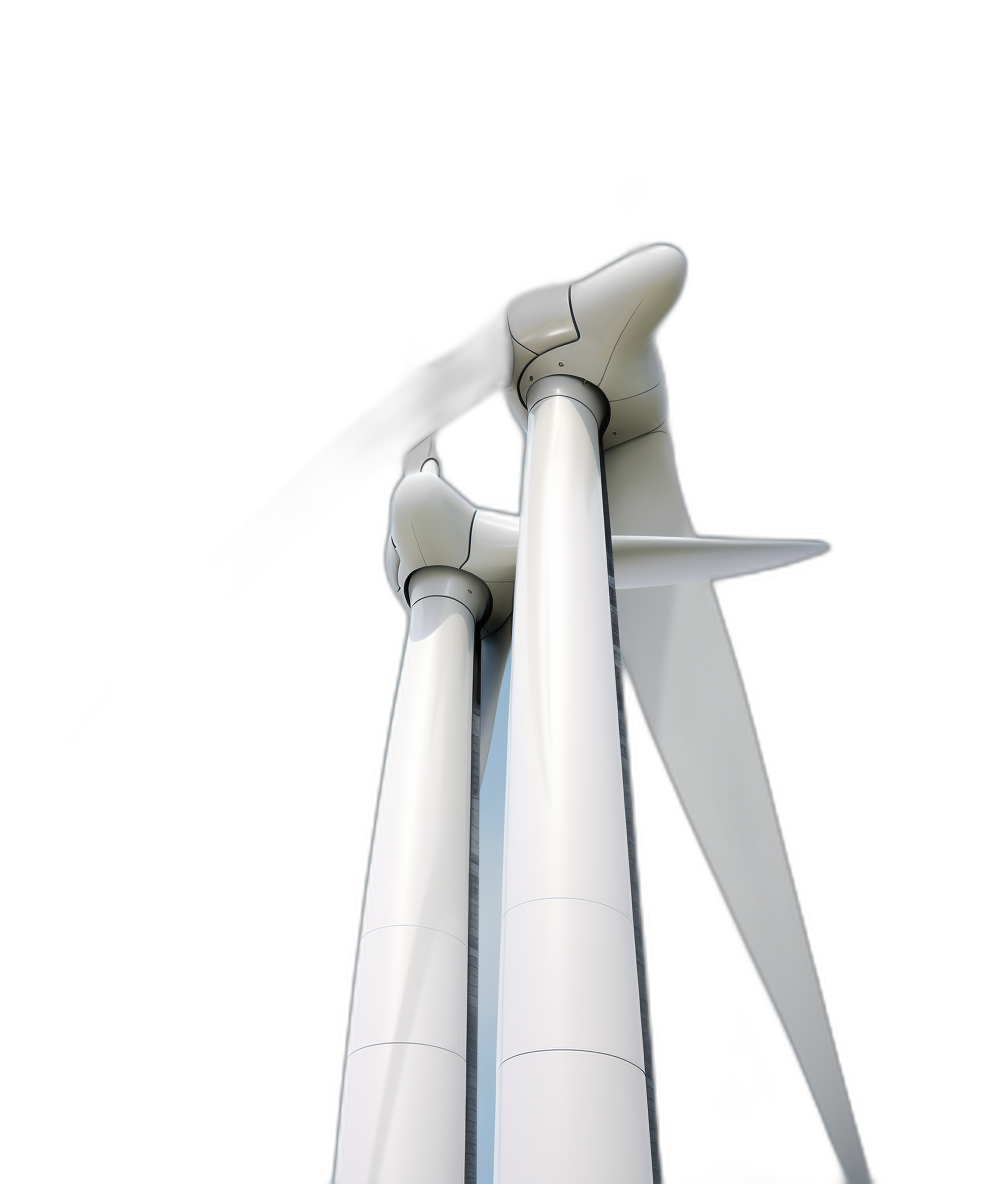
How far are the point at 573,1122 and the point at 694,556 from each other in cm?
133

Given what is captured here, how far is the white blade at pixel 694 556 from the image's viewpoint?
2309 mm

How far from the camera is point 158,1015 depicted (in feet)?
8.19

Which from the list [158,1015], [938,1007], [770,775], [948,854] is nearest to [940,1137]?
[938,1007]

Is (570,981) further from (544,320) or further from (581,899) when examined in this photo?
(544,320)

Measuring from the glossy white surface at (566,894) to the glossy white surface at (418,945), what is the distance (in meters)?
0.33

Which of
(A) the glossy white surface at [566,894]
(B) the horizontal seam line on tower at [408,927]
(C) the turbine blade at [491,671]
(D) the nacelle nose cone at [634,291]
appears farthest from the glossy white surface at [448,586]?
(B) the horizontal seam line on tower at [408,927]

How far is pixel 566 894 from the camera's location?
4.74ft

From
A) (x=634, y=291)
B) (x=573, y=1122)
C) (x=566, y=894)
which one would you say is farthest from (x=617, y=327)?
(x=573, y=1122)

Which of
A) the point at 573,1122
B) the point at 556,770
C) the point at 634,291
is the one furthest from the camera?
the point at 634,291

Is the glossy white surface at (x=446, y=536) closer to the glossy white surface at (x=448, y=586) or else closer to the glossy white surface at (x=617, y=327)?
the glossy white surface at (x=448, y=586)

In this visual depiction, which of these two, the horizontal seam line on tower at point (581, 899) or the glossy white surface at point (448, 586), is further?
the glossy white surface at point (448, 586)

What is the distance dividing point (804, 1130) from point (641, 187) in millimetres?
2334

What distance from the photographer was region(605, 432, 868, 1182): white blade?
2420mm

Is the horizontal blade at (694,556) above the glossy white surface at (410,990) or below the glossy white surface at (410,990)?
above
